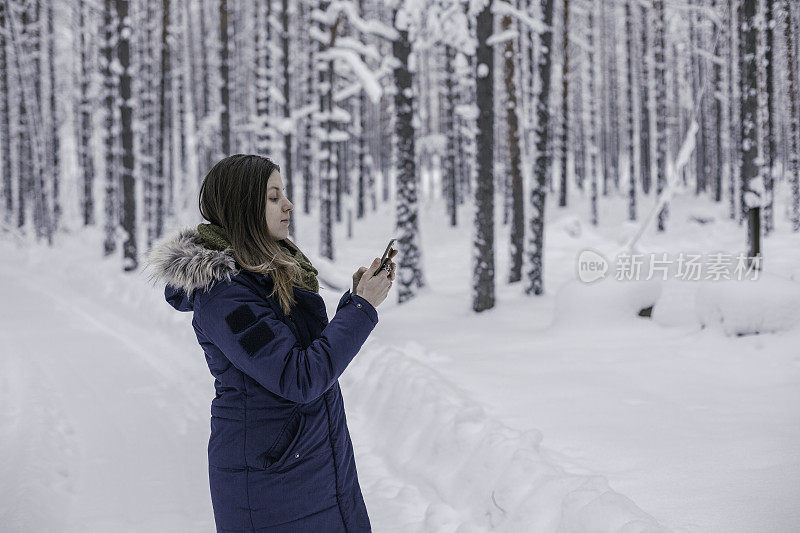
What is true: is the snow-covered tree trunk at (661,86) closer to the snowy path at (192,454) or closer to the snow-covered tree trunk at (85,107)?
the snowy path at (192,454)

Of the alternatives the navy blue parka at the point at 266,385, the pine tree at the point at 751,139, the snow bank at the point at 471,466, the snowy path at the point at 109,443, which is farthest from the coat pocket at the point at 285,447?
the pine tree at the point at 751,139

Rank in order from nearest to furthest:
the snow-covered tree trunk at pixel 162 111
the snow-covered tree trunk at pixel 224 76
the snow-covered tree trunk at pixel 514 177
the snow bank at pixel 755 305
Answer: the snow bank at pixel 755 305, the snow-covered tree trunk at pixel 514 177, the snow-covered tree trunk at pixel 224 76, the snow-covered tree trunk at pixel 162 111

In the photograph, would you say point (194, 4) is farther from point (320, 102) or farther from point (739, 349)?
point (739, 349)

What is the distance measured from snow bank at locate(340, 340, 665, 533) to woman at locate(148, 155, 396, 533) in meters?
1.79

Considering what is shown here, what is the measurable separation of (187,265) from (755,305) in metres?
7.16

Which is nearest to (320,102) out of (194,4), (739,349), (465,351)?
(465,351)

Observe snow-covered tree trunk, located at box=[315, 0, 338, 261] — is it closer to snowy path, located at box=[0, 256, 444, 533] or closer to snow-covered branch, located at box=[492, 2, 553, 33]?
snow-covered branch, located at box=[492, 2, 553, 33]

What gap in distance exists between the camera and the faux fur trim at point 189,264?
1980 millimetres

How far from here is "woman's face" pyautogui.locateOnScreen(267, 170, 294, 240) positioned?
2.12 m

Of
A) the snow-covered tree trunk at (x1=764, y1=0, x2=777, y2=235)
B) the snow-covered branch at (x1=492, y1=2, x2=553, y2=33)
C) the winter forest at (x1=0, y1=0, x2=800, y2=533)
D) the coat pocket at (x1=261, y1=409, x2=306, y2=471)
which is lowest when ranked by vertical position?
the winter forest at (x1=0, y1=0, x2=800, y2=533)

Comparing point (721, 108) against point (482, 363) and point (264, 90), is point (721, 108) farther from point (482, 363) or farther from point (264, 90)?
point (482, 363)

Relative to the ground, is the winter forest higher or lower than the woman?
lower

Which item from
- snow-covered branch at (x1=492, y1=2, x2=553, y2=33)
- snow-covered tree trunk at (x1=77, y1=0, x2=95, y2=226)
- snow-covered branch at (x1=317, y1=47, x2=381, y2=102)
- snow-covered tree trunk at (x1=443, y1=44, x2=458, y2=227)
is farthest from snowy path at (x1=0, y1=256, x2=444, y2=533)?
snow-covered tree trunk at (x1=77, y1=0, x2=95, y2=226)

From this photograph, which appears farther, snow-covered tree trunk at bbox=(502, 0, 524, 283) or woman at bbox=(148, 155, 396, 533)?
snow-covered tree trunk at bbox=(502, 0, 524, 283)
